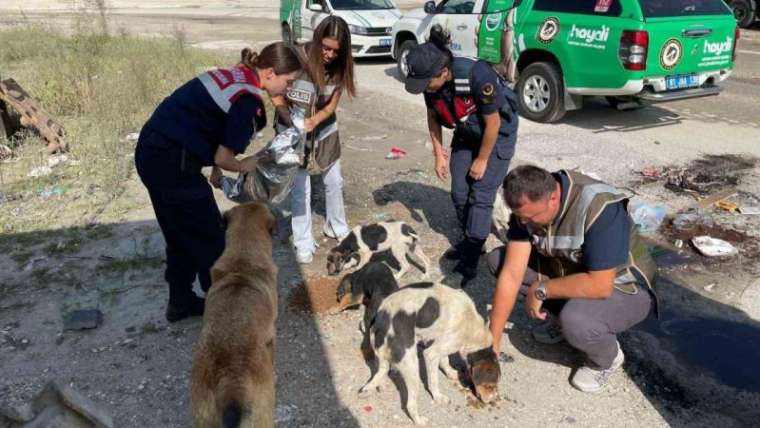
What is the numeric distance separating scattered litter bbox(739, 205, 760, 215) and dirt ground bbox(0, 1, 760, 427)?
8 centimetres

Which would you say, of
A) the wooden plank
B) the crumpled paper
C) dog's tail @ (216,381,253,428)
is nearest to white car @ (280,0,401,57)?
the wooden plank

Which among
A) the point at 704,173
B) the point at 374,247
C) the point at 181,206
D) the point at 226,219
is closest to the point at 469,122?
the point at 374,247

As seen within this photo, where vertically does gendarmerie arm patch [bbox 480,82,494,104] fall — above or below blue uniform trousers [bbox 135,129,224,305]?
above

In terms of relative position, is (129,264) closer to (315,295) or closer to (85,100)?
(315,295)

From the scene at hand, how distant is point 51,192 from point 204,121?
3.92 meters

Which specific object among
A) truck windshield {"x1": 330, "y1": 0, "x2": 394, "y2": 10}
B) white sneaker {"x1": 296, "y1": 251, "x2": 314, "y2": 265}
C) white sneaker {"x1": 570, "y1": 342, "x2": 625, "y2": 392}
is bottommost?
white sneaker {"x1": 570, "y1": 342, "x2": 625, "y2": 392}

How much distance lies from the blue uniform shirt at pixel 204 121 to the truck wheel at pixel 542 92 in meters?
6.07

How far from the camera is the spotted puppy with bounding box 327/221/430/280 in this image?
15.5 feet

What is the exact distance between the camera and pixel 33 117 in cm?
755

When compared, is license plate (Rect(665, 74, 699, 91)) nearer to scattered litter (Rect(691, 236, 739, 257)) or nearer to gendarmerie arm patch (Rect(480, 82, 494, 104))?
scattered litter (Rect(691, 236, 739, 257))

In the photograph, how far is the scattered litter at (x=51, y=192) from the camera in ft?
20.6

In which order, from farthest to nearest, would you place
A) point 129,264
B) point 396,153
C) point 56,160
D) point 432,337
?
point 396,153
point 56,160
point 129,264
point 432,337

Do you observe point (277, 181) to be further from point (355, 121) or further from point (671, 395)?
point (355, 121)

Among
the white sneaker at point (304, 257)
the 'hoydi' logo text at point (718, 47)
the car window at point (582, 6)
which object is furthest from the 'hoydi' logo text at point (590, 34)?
the white sneaker at point (304, 257)
